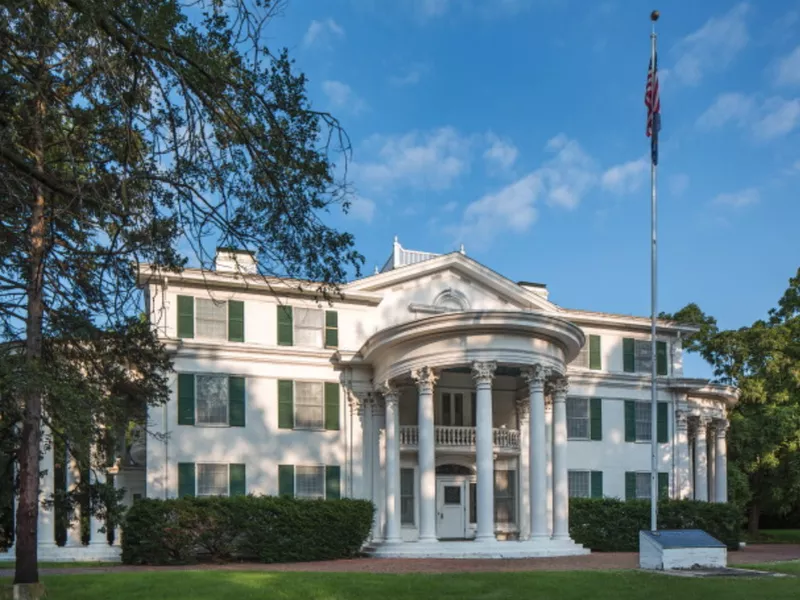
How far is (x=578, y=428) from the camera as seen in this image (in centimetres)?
3212

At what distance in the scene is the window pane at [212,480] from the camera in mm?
27172

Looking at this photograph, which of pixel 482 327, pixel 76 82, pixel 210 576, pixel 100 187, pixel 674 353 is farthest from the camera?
pixel 674 353

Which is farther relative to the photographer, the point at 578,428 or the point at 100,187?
the point at 578,428

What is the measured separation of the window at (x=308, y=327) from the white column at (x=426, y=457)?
14.6 feet

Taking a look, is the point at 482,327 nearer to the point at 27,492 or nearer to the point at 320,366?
the point at 320,366

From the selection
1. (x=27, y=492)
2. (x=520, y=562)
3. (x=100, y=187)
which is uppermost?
(x=100, y=187)

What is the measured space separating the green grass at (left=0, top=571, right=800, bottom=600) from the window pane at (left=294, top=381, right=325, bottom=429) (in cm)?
1092

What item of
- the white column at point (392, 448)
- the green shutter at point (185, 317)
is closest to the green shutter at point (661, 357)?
the white column at point (392, 448)

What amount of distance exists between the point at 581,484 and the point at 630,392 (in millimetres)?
4133

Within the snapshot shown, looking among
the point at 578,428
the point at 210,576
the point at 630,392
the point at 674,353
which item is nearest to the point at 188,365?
the point at 210,576

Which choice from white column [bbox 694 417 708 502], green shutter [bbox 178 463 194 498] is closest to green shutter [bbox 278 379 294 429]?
green shutter [bbox 178 463 194 498]

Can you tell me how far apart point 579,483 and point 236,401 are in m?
12.7

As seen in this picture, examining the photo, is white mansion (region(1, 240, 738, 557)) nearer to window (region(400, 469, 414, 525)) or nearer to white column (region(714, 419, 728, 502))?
window (region(400, 469, 414, 525))

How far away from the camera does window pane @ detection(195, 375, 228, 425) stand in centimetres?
2744
